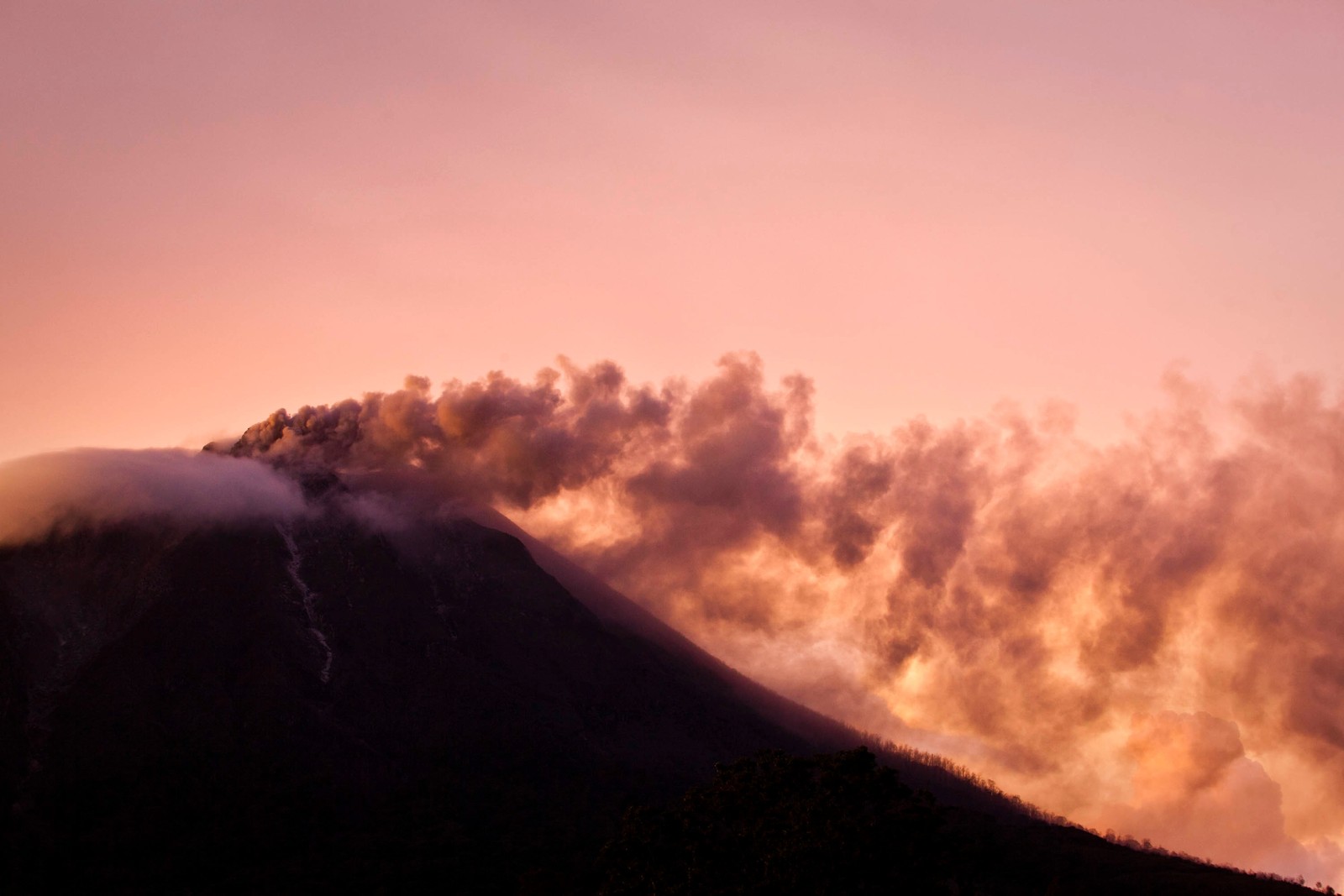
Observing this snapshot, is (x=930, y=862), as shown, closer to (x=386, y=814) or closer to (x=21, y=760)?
(x=386, y=814)

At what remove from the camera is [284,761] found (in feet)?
533

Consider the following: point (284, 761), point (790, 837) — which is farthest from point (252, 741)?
point (790, 837)

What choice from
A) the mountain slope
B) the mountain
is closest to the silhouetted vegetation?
the mountain

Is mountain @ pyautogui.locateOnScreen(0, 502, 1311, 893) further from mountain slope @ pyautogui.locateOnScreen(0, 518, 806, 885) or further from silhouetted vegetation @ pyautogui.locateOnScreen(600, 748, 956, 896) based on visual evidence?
silhouetted vegetation @ pyautogui.locateOnScreen(600, 748, 956, 896)

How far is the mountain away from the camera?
13825 centimetres

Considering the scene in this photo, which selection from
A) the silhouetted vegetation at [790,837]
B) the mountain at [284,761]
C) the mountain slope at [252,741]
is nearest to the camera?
the silhouetted vegetation at [790,837]

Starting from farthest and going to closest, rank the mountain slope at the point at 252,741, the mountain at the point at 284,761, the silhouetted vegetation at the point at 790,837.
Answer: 1. the mountain slope at the point at 252,741
2. the mountain at the point at 284,761
3. the silhouetted vegetation at the point at 790,837

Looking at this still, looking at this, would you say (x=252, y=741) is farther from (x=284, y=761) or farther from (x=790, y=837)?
(x=790, y=837)

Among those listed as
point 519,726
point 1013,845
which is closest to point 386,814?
point 519,726

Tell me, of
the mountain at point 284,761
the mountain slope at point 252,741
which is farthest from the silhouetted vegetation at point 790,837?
the mountain slope at point 252,741

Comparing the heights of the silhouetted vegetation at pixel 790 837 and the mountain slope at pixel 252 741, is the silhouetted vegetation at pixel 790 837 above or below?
above

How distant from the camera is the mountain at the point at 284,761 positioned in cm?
13825

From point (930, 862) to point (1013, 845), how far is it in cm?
11614

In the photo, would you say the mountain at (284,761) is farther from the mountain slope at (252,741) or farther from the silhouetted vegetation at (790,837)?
the silhouetted vegetation at (790,837)
